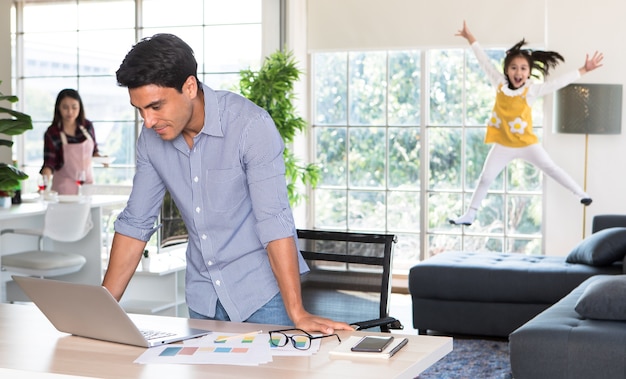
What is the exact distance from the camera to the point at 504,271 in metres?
6.11

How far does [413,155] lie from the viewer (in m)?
8.20

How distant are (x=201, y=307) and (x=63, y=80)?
23.5ft

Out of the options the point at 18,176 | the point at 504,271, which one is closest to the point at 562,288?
the point at 504,271

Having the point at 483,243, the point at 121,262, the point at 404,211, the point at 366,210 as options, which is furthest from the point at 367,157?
the point at 121,262

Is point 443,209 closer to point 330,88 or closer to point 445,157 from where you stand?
point 445,157

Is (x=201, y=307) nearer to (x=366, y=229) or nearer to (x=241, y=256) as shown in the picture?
(x=241, y=256)

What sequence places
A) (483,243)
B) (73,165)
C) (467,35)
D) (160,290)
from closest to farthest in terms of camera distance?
(160,290), (467,35), (73,165), (483,243)

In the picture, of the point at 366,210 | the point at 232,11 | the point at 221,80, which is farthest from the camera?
Answer: the point at 221,80

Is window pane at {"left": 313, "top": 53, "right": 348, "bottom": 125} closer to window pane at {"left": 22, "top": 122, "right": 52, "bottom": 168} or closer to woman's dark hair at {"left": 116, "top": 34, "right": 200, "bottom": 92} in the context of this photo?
window pane at {"left": 22, "top": 122, "right": 52, "bottom": 168}

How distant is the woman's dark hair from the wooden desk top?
0.66m

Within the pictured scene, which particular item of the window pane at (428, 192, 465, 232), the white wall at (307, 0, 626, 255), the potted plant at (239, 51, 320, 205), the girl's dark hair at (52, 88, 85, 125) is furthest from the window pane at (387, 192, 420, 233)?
the girl's dark hair at (52, 88, 85, 125)

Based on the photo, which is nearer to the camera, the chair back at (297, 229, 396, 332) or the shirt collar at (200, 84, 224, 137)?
the shirt collar at (200, 84, 224, 137)

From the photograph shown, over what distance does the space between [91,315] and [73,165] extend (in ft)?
18.4

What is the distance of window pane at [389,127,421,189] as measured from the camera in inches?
322
